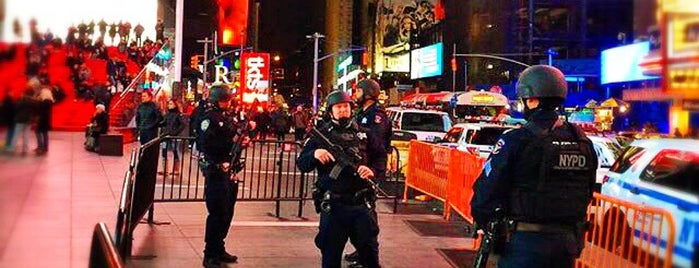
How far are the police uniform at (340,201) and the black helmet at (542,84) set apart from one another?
217cm

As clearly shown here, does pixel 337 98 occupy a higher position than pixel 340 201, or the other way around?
pixel 337 98

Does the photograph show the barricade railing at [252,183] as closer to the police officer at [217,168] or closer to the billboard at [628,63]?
the police officer at [217,168]

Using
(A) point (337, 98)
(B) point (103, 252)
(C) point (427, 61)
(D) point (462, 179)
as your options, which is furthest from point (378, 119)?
(C) point (427, 61)

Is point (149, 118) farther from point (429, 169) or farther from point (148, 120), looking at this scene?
point (429, 169)

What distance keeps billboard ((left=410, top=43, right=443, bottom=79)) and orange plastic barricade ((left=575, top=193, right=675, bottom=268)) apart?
63388mm

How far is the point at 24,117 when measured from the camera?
4.35ft

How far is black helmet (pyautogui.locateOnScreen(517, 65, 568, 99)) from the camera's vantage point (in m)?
3.94

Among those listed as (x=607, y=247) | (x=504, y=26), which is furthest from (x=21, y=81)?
(x=504, y=26)

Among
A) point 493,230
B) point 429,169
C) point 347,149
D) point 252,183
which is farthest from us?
point 252,183

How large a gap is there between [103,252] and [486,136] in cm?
1328

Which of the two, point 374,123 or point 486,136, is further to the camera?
point 486,136

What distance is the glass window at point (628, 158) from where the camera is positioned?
26.7ft

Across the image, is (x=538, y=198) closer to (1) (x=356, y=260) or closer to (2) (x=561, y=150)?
(2) (x=561, y=150)

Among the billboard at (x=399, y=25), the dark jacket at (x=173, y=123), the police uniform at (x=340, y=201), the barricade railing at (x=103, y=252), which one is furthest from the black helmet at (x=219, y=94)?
the billboard at (x=399, y=25)
